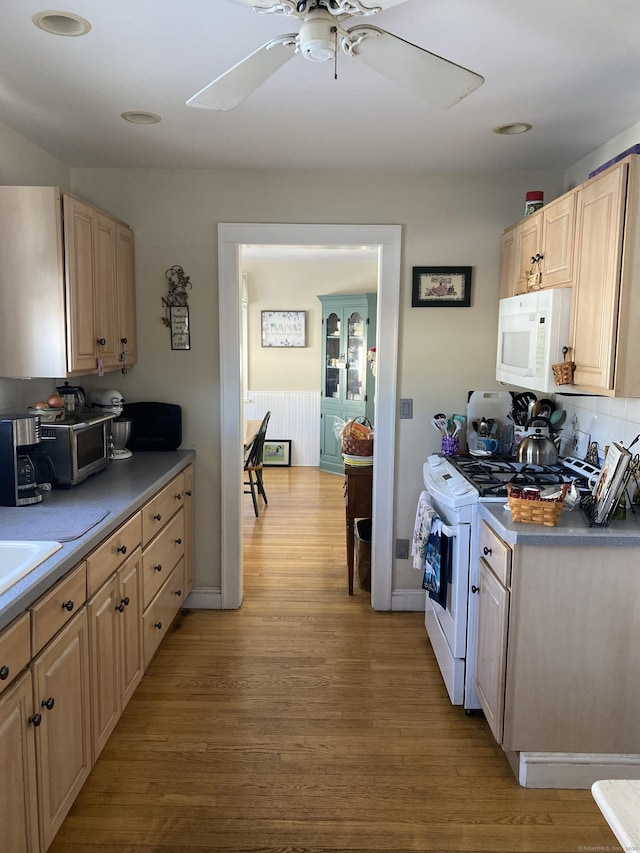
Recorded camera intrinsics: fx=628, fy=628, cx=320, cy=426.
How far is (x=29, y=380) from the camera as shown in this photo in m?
2.84

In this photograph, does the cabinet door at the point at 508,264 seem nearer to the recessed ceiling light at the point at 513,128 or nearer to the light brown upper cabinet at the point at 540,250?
the light brown upper cabinet at the point at 540,250

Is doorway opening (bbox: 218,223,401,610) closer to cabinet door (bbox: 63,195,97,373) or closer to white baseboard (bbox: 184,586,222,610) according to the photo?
white baseboard (bbox: 184,586,222,610)

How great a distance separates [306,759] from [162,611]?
38.5 inches

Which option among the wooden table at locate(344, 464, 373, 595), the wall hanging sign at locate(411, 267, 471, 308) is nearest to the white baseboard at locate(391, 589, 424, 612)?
the wooden table at locate(344, 464, 373, 595)

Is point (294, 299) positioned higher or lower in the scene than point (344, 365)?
higher

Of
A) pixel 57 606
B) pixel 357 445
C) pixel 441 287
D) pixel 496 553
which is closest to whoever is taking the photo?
pixel 57 606

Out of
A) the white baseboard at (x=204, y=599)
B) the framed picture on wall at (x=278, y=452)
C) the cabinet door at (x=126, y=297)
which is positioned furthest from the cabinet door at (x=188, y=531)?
the framed picture on wall at (x=278, y=452)

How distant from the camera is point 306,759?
2.32 m

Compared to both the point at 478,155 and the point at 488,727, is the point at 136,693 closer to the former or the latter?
the point at 488,727

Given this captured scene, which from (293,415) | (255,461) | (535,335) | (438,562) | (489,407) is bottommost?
(255,461)

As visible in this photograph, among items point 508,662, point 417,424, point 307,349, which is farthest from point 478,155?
point 307,349

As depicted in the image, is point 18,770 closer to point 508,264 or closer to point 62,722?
point 62,722

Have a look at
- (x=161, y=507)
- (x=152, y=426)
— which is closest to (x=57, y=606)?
(x=161, y=507)

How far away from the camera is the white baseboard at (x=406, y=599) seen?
3590mm
